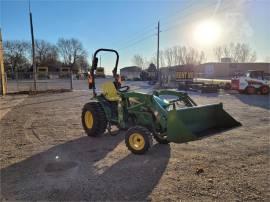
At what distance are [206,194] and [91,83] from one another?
3978 mm

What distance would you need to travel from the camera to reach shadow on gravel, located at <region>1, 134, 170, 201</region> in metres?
3.33

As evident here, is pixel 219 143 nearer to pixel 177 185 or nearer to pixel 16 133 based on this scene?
pixel 177 185

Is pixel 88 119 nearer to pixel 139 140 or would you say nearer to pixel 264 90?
pixel 139 140

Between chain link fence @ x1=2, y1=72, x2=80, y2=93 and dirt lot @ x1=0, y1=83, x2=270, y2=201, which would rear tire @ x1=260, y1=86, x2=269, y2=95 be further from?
chain link fence @ x1=2, y1=72, x2=80, y2=93

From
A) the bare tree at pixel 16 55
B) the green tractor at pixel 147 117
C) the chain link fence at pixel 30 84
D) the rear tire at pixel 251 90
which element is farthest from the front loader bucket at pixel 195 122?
the bare tree at pixel 16 55

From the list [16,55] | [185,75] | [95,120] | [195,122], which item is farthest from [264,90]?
[16,55]

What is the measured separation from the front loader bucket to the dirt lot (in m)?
0.45

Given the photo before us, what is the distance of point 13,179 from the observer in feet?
12.5

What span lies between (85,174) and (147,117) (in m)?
1.79

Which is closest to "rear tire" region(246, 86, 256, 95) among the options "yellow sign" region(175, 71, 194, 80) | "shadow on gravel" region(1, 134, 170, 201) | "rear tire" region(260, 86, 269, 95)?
"rear tire" region(260, 86, 269, 95)

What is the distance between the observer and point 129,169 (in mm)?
4152

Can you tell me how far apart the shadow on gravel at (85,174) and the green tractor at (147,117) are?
16.2 inches

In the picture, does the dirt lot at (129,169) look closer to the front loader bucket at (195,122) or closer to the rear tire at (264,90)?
the front loader bucket at (195,122)

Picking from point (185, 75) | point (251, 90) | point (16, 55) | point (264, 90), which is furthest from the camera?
point (16, 55)
